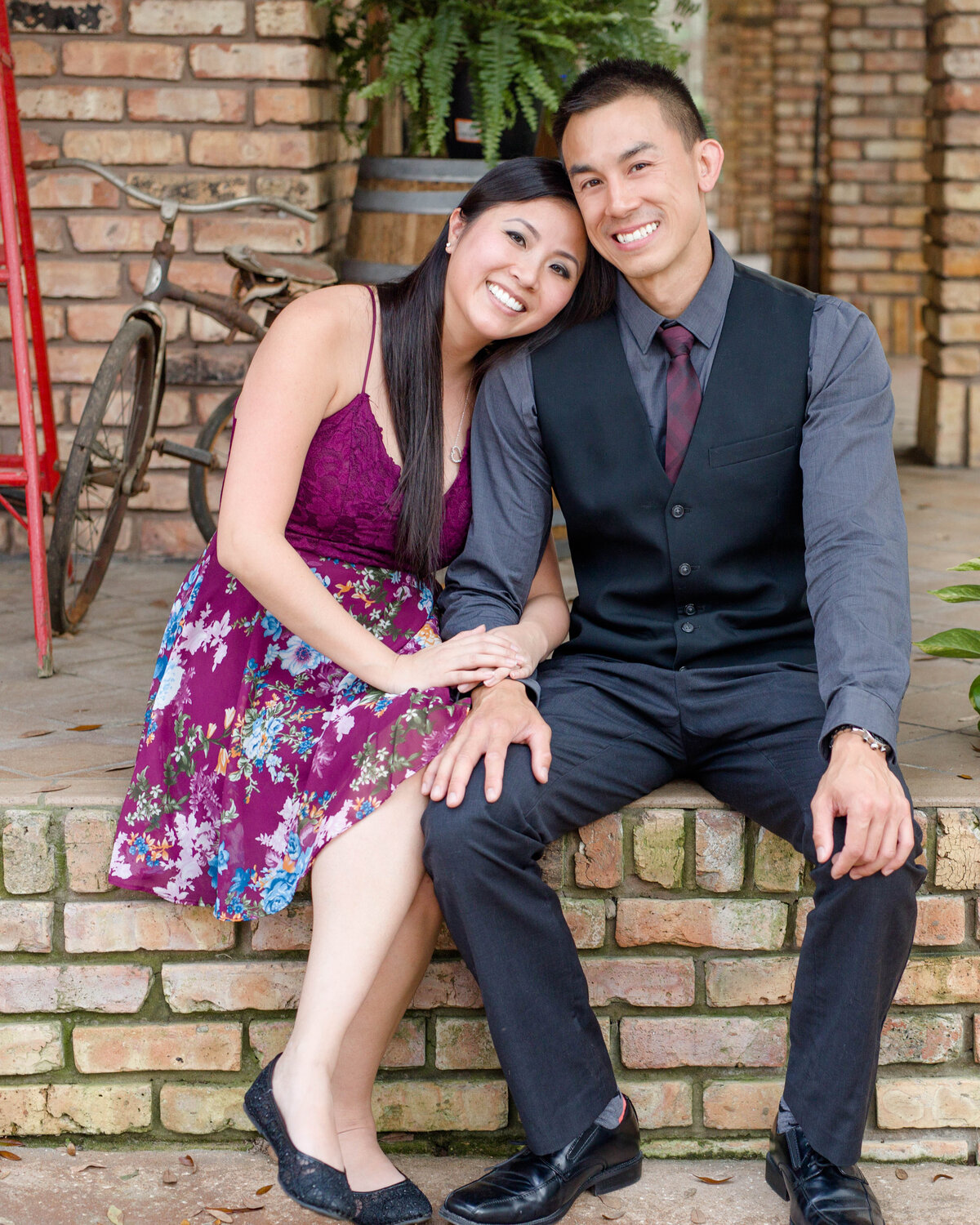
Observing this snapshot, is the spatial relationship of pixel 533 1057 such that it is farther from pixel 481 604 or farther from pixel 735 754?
pixel 481 604

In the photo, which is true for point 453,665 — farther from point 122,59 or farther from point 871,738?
point 122,59

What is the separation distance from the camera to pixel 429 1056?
2.11 metres

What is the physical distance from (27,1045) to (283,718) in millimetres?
657

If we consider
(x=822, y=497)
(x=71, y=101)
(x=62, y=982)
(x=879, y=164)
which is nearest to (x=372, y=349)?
(x=822, y=497)

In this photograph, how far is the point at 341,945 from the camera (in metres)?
1.78

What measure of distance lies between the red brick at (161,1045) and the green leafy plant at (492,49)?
2.27 meters

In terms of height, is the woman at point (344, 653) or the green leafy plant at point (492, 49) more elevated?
the green leafy plant at point (492, 49)

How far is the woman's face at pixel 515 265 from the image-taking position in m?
2.06

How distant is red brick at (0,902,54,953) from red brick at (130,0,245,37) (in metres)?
2.37

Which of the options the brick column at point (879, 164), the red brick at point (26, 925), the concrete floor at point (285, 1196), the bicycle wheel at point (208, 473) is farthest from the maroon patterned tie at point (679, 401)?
the brick column at point (879, 164)

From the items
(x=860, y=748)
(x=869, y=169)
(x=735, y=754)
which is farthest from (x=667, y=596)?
(x=869, y=169)

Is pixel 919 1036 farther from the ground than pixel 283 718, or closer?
closer

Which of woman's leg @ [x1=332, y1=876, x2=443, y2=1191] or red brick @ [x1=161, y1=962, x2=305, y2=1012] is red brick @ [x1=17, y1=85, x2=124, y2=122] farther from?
woman's leg @ [x1=332, y1=876, x2=443, y2=1191]

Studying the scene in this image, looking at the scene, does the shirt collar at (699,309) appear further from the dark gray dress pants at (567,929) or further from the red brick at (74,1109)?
the red brick at (74,1109)
